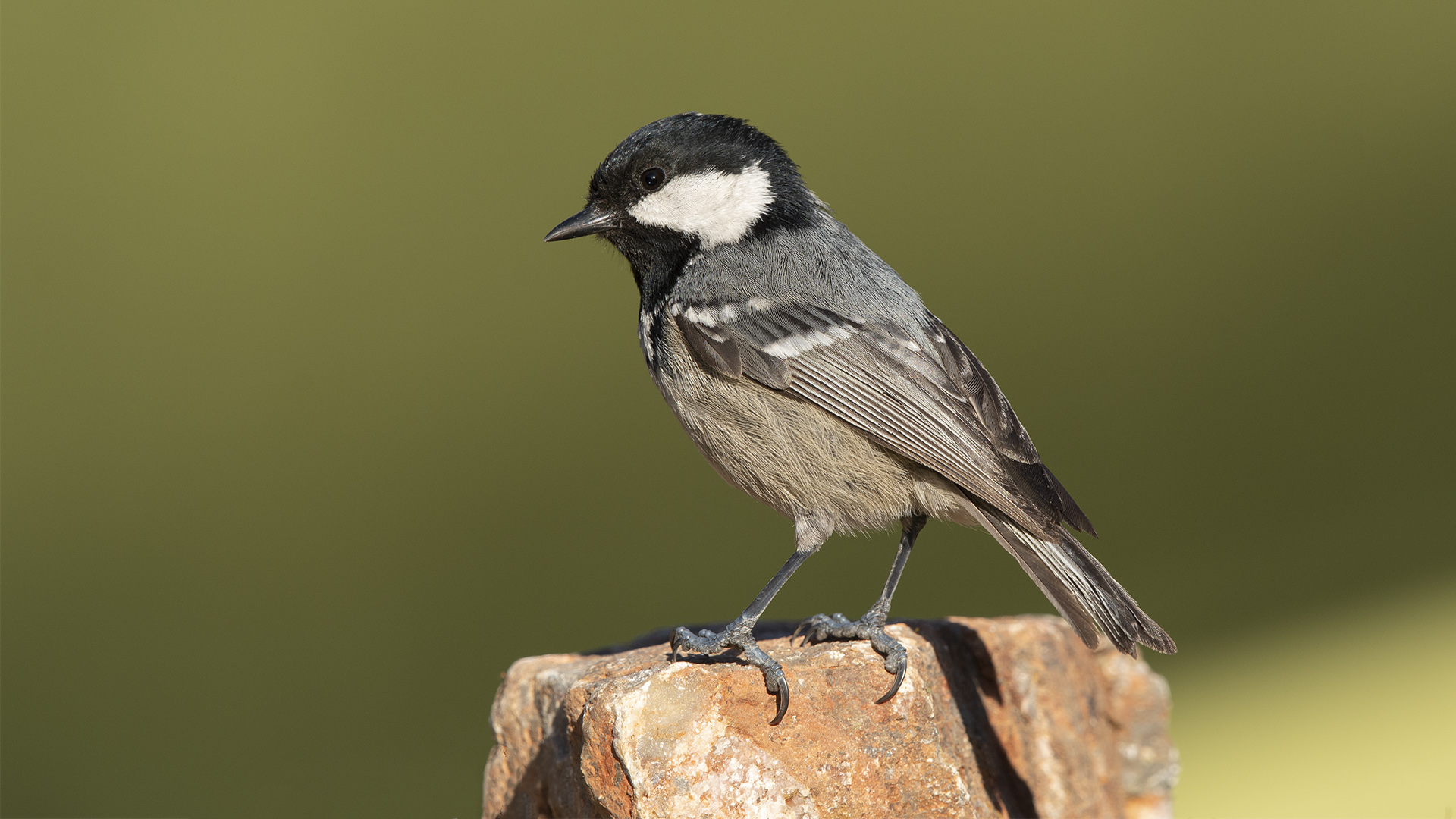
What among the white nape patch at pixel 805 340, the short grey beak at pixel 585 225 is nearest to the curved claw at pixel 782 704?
the white nape patch at pixel 805 340

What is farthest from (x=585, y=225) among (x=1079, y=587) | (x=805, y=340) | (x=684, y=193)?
(x=1079, y=587)

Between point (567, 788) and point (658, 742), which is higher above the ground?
point (658, 742)

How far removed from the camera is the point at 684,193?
2617mm

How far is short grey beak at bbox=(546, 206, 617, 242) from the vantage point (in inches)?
104

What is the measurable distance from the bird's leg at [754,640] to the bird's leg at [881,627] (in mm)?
165

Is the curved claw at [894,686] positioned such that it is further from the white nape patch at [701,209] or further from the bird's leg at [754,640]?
the white nape patch at [701,209]

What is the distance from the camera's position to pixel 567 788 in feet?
7.76

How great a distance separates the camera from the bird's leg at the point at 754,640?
2117 millimetres

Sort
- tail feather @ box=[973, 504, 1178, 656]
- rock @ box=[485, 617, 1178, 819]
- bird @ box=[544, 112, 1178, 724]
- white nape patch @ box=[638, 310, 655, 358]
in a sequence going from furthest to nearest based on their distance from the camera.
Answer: white nape patch @ box=[638, 310, 655, 358], bird @ box=[544, 112, 1178, 724], tail feather @ box=[973, 504, 1178, 656], rock @ box=[485, 617, 1178, 819]

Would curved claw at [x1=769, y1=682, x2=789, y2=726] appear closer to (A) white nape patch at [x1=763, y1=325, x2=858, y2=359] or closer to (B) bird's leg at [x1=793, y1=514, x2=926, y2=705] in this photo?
(B) bird's leg at [x1=793, y1=514, x2=926, y2=705]

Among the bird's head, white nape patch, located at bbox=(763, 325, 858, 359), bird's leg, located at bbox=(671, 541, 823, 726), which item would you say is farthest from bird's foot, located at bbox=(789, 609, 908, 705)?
the bird's head

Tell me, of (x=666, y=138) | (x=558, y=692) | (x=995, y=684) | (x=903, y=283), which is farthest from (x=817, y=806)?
(x=666, y=138)

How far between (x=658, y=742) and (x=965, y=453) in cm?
Answer: 84

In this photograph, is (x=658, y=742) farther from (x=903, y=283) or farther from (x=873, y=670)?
(x=903, y=283)
